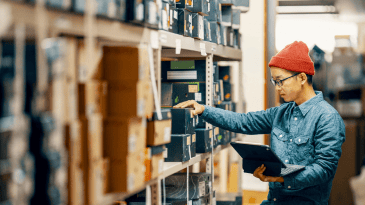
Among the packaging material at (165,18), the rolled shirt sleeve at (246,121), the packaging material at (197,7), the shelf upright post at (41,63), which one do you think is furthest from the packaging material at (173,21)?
the shelf upright post at (41,63)

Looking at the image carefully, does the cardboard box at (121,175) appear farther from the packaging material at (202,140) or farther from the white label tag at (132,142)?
the packaging material at (202,140)

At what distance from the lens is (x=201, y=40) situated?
8.79 ft

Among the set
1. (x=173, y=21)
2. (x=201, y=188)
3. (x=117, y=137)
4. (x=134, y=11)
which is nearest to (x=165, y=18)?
(x=173, y=21)

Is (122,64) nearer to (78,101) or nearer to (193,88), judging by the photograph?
(78,101)

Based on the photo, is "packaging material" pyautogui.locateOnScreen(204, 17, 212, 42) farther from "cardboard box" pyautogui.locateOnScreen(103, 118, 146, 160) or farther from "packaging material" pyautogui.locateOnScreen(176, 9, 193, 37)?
"cardboard box" pyautogui.locateOnScreen(103, 118, 146, 160)

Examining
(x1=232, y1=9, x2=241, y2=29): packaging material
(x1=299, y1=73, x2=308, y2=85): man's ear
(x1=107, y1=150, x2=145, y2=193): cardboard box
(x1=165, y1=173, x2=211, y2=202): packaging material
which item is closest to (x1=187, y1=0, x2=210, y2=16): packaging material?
(x1=299, y1=73, x2=308, y2=85): man's ear

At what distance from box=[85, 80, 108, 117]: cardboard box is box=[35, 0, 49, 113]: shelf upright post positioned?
0.63 ft

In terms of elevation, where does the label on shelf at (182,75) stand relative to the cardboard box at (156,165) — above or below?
above

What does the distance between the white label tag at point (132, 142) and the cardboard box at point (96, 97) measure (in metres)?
0.14

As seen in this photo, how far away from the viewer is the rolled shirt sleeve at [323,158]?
2.22 metres

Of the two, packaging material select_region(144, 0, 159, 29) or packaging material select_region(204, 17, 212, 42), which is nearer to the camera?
packaging material select_region(144, 0, 159, 29)

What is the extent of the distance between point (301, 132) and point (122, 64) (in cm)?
138

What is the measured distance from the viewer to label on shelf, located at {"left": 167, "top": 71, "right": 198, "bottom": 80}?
9.47 feet

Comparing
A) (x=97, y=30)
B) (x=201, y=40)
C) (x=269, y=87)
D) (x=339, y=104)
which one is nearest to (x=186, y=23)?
(x=201, y=40)
